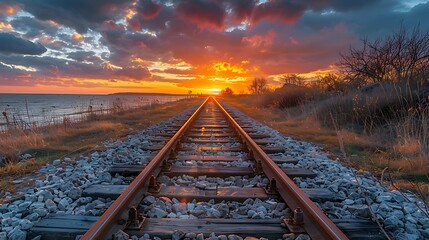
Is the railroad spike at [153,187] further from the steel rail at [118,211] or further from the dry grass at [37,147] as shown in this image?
the dry grass at [37,147]

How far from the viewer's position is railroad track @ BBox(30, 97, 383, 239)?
101 inches

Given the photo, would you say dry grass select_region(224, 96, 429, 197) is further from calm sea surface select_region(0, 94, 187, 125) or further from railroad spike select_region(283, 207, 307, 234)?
calm sea surface select_region(0, 94, 187, 125)

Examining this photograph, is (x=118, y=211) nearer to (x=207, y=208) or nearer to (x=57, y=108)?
(x=207, y=208)

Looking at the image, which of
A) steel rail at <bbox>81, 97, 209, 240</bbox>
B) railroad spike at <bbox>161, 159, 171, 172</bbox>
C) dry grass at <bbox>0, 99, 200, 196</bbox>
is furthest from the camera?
dry grass at <bbox>0, 99, 200, 196</bbox>

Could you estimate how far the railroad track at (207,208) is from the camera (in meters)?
2.56

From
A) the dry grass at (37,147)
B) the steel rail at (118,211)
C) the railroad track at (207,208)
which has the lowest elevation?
the dry grass at (37,147)

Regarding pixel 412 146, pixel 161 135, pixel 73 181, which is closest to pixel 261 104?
pixel 161 135

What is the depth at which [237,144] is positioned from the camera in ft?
22.3

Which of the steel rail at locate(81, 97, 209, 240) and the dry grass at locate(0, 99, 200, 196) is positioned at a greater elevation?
the steel rail at locate(81, 97, 209, 240)

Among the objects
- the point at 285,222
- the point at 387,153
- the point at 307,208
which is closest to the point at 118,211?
the point at 285,222

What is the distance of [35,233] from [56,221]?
184 millimetres

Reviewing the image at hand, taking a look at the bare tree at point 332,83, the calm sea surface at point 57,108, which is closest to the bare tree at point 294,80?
the bare tree at point 332,83

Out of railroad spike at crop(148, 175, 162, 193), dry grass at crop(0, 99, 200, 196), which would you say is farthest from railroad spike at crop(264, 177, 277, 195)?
dry grass at crop(0, 99, 200, 196)

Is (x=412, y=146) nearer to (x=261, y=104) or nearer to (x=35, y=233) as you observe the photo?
(x=35, y=233)
